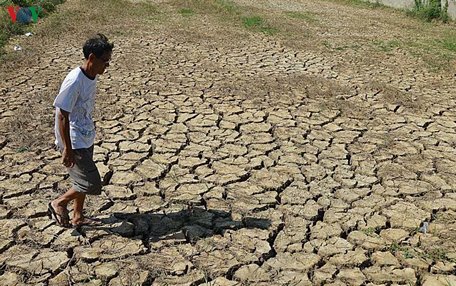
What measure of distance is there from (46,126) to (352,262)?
9.85 feet

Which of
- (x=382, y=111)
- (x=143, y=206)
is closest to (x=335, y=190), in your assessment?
(x=143, y=206)

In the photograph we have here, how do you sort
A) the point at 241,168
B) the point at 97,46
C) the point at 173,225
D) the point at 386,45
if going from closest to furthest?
1. the point at 97,46
2. the point at 173,225
3. the point at 241,168
4. the point at 386,45

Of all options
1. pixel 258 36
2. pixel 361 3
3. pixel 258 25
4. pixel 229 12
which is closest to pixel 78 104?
pixel 258 36

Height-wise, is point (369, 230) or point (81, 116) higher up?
point (81, 116)

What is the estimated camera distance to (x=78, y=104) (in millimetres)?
2705

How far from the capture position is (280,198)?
349 centimetres

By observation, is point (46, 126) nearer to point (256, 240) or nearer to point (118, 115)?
point (118, 115)

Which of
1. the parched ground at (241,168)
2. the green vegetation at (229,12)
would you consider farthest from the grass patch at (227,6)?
the parched ground at (241,168)

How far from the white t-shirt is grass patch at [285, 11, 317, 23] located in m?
8.28

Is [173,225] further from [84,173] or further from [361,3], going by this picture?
[361,3]

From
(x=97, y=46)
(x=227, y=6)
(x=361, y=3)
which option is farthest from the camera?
(x=361, y=3)

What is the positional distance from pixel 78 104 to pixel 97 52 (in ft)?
1.02

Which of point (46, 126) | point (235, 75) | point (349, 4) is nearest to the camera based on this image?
point (46, 126)

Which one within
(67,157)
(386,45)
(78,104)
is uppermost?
(78,104)
